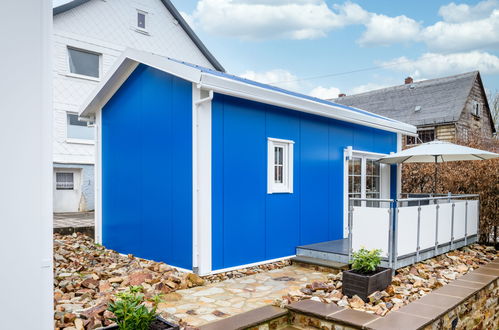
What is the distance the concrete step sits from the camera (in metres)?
5.97

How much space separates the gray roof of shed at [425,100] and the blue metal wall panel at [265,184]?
42.2ft

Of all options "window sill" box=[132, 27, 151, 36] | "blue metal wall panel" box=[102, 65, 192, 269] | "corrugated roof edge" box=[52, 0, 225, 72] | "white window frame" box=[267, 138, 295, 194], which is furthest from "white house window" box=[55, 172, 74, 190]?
"white window frame" box=[267, 138, 295, 194]

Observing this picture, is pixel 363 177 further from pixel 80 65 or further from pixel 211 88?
pixel 80 65

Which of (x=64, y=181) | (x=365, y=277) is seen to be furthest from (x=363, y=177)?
(x=64, y=181)

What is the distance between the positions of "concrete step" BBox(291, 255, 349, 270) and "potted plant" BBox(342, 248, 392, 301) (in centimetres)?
95

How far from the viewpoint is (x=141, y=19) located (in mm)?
16625

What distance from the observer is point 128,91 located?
709cm

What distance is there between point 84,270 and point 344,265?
13.5ft

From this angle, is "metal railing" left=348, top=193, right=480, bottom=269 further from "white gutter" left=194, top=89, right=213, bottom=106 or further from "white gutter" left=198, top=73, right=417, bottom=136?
"white gutter" left=194, top=89, right=213, bottom=106

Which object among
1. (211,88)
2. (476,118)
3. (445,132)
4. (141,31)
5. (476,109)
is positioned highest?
(141,31)

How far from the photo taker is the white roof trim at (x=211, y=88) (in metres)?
5.30

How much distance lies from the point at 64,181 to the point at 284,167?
36.3ft

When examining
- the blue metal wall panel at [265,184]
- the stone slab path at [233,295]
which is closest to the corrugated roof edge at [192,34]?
the blue metal wall panel at [265,184]

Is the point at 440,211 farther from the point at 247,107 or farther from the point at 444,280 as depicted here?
the point at 247,107
